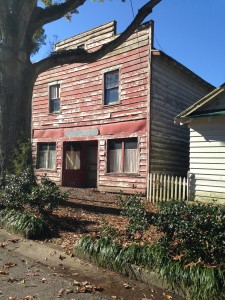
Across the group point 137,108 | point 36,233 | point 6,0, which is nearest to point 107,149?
point 137,108

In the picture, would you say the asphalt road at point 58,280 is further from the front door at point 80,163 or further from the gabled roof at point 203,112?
the front door at point 80,163

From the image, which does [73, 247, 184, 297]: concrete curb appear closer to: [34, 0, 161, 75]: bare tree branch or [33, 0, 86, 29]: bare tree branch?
[34, 0, 161, 75]: bare tree branch

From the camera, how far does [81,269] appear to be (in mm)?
5801

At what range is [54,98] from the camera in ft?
63.3

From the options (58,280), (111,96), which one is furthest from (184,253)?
(111,96)

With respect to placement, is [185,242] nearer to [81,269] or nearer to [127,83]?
[81,269]

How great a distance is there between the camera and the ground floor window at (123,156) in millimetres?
14977

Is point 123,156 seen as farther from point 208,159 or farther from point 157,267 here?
point 157,267

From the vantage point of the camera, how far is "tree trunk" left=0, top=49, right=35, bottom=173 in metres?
10.4

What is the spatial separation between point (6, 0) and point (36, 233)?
24.1ft

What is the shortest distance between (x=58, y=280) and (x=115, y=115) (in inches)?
436

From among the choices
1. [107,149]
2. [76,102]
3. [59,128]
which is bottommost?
[107,149]

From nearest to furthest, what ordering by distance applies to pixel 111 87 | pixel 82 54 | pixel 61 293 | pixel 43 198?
1. pixel 61 293
2. pixel 43 198
3. pixel 82 54
4. pixel 111 87

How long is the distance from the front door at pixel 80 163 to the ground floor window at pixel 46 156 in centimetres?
96
